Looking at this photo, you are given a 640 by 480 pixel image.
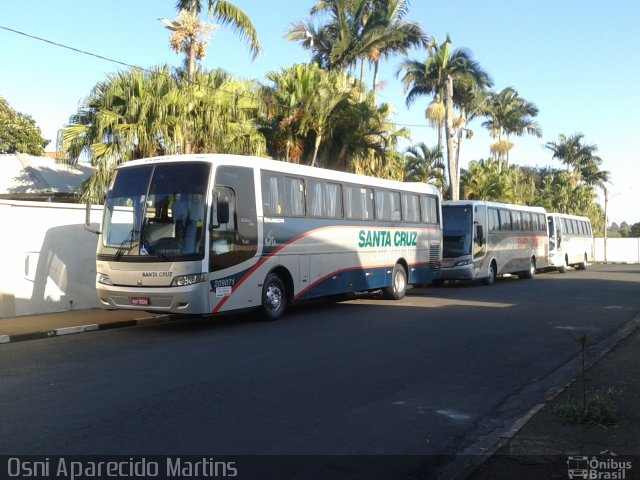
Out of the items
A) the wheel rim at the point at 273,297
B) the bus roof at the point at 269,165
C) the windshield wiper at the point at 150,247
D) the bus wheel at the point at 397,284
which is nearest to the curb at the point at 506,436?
the wheel rim at the point at 273,297

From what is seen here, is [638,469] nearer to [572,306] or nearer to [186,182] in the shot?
[186,182]

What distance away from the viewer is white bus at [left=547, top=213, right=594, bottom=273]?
3888cm

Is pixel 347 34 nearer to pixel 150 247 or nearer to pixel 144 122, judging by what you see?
pixel 144 122

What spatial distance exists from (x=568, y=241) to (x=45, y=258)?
108 ft

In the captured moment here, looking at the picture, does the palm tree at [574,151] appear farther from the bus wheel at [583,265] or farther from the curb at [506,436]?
the curb at [506,436]

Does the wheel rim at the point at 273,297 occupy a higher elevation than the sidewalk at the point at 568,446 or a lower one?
higher

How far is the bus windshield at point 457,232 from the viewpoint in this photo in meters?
26.0

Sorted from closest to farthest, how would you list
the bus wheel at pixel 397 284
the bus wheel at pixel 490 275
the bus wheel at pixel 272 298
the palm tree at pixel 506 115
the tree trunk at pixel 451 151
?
the bus wheel at pixel 272 298 → the bus wheel at pixel 397 284 → the bus wheel at pixel 490 275 → the tree trunk at pixel 451 151 → the palm tree at pixel 506 115

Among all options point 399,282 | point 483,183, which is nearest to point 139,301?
point 399,282

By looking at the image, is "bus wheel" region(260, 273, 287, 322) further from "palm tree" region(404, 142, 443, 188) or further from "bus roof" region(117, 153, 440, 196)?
"palm tree" region(404, 142, 443, 188)

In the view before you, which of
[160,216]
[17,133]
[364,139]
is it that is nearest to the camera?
[160,216]

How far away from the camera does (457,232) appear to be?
26234 mm

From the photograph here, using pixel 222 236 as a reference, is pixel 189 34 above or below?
above

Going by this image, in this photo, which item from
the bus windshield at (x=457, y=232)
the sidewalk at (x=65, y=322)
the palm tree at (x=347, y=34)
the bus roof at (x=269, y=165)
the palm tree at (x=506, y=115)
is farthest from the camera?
the palm tree at (x=506, y=115)
